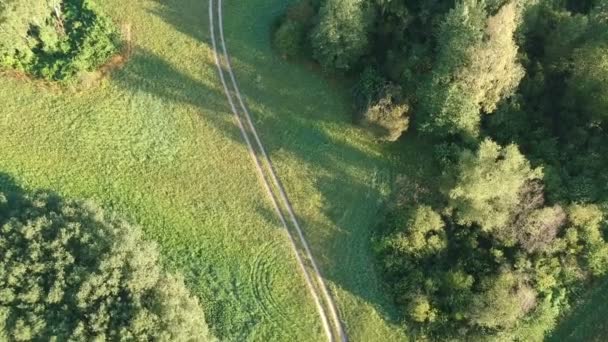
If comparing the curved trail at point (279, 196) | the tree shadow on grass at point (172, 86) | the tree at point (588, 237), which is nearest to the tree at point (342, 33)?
the curved trail at point (279, 196)

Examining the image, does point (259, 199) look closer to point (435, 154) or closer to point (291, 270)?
point (291, 270)

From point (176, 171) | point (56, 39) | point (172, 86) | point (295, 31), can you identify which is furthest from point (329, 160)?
point (56, 39)

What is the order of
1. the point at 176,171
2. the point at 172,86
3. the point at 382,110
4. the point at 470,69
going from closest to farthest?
the point at 470,69
the point at 176,171
the point at 382,110
the point at 172,86

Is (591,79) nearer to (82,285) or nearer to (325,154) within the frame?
(325,154)

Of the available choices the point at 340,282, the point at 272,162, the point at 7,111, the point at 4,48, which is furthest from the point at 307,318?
the point at 4,48

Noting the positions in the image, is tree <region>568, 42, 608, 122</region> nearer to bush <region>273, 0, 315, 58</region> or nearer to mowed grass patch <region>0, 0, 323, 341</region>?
bush <region>273, 0, 315, 58</region>

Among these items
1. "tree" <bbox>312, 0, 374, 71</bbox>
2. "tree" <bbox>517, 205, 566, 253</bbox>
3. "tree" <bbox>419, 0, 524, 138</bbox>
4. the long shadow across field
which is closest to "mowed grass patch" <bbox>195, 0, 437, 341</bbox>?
the long shadow across field

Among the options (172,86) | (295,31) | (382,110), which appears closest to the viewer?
(382,110)
